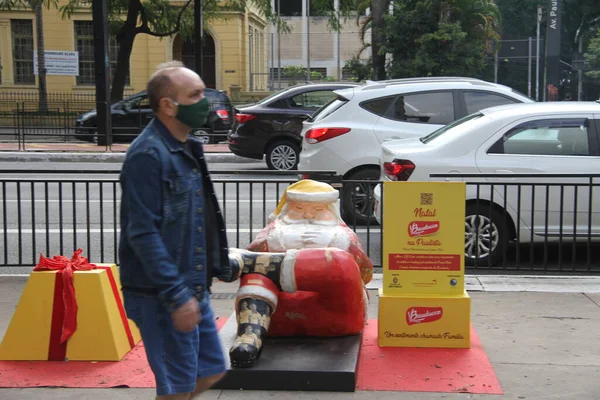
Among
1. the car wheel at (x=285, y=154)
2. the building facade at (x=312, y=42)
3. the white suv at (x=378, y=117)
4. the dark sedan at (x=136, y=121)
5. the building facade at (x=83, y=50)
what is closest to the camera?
the white suv at (x=378, y=117)

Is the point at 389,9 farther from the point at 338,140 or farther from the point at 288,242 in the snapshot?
the point at 288,242

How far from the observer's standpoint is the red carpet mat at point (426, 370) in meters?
4.83

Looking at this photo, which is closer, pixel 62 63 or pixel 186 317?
pixel 186 317

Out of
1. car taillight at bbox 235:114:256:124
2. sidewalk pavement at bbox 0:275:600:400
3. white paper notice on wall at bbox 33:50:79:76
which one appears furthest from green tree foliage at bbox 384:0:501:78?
sidewalk pavement at bbox 0:275:600:400

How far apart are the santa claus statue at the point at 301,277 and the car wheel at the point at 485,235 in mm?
2687

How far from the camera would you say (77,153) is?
20703 mm

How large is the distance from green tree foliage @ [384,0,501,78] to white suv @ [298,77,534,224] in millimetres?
13151

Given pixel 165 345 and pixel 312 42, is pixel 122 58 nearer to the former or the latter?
pixel 165 345

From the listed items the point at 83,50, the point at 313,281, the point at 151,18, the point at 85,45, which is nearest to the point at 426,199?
the point at 313,281

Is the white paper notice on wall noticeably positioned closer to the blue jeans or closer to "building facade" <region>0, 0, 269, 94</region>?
"building facade" <region>0, 0, 269, 94</region>

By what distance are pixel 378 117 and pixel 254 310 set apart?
652 cm

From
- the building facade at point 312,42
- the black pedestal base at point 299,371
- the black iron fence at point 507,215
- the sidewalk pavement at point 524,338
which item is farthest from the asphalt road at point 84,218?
the building facade at point 312,42

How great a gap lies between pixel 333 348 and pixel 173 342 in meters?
1.99

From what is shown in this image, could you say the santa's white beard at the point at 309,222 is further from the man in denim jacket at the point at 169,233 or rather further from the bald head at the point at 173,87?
the bald head at the point at 173,87
